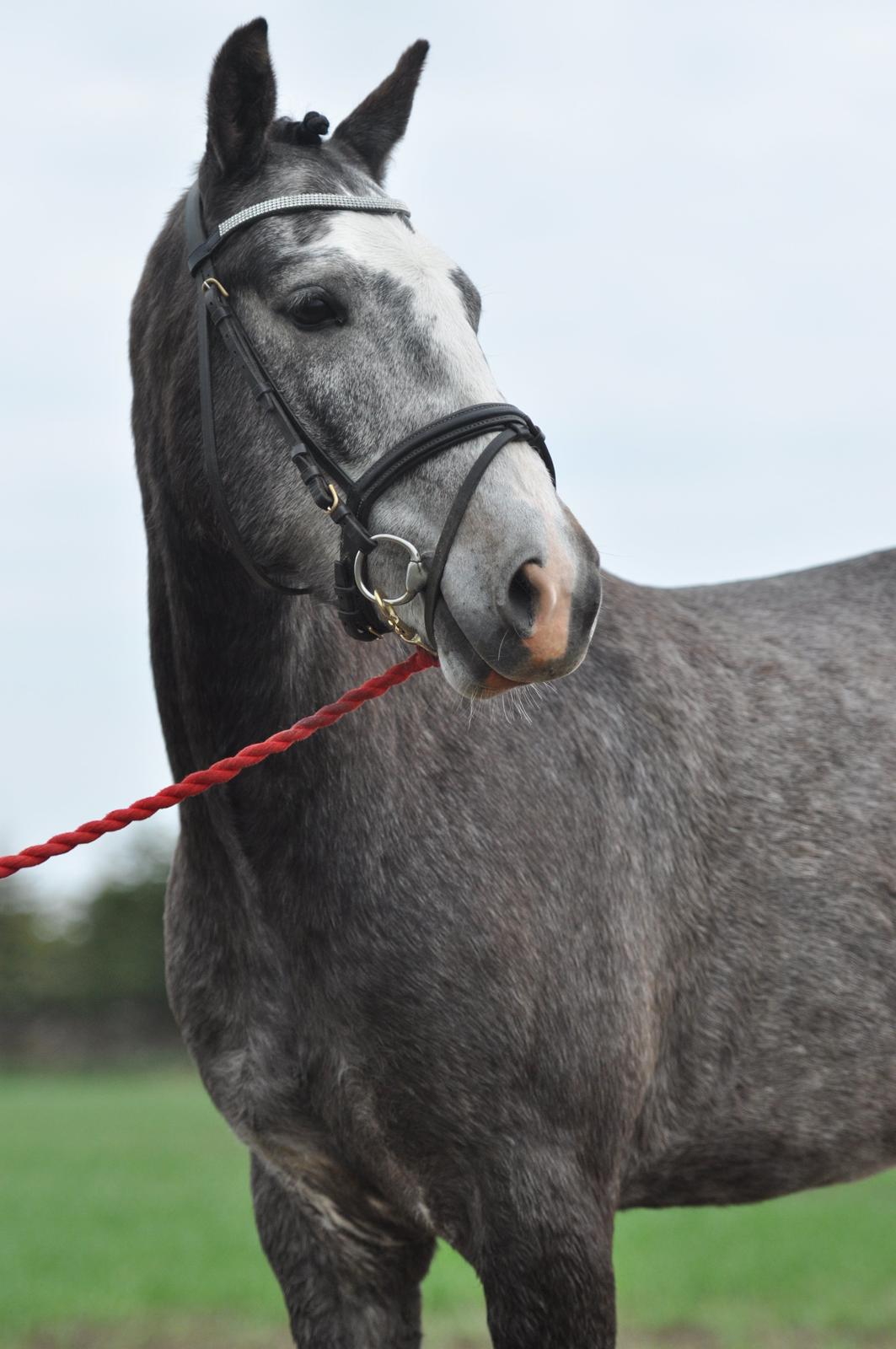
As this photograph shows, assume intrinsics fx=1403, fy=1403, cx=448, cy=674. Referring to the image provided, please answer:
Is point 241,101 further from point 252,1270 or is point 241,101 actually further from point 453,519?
point 252,1270

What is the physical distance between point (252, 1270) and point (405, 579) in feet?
32.6

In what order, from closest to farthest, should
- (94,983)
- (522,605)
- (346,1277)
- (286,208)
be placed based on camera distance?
(522,605) < (286,208) < (346,1277) < (94,983)

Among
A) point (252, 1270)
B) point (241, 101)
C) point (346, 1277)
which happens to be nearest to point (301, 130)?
point (241, 101)

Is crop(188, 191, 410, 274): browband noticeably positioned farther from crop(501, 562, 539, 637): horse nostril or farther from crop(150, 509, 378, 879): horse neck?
crop(501, 562, 539, 637): horse nostril

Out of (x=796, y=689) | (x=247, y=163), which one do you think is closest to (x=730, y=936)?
(x=796, y=689)

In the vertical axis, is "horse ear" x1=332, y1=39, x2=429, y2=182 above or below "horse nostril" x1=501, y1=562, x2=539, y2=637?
above

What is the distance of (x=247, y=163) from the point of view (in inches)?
129

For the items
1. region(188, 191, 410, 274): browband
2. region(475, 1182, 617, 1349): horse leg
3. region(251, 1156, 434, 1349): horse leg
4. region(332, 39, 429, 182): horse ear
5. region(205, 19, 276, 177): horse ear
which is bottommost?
region(251, 1156, 434, 1349): horse leg

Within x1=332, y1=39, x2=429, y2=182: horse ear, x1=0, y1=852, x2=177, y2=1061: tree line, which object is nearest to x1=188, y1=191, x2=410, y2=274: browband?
x1=332, y1=39, x2=429, y2=182: horse ear

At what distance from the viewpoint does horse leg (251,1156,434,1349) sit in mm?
3754

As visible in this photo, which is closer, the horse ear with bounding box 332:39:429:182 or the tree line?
the horse ear with bounding box 332:39:429:182

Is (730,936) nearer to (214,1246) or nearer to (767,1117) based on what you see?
(767,1117)

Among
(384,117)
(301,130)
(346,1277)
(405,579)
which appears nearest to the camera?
(405,579)

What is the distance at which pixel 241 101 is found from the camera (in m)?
3.21
